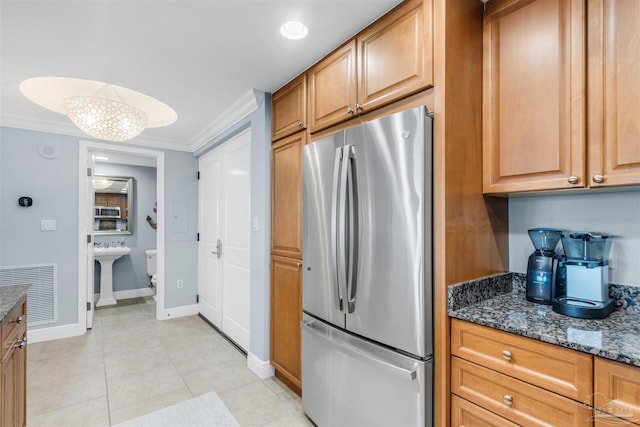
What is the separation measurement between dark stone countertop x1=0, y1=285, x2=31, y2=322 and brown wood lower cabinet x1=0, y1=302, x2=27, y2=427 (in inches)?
1.1

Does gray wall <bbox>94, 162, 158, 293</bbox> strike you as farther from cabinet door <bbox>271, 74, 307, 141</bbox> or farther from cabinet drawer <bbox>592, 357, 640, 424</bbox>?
cabinet drawer <bbox>592, 357, 640, 424</bbox>

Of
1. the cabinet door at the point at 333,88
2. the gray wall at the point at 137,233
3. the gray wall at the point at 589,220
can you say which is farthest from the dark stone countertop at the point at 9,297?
the gray wall at the point at 137,233

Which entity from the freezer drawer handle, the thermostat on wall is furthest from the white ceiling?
the freezer drawer handle

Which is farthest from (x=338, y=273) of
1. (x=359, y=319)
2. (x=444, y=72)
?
(x=444, y=72)

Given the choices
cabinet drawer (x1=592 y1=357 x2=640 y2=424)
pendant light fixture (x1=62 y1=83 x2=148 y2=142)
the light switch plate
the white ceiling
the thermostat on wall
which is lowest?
cabinet drawer (x1=592 y1=357 x2=640 y2=424)

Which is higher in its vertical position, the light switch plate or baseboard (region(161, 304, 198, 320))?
the light switch plate

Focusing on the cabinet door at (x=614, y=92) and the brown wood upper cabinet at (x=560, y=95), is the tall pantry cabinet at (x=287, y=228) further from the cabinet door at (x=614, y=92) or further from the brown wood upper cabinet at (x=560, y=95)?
the cabinet door at (x=614, y=92)

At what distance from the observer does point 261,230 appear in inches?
103

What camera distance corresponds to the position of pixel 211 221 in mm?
3945

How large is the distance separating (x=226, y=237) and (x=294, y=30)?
236 centimetres

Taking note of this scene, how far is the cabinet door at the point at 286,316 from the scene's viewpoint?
2.24 metres

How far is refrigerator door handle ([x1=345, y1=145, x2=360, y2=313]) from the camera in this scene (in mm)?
1637

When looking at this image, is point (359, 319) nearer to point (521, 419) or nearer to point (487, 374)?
point (487, 374)

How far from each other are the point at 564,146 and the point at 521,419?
108cm
